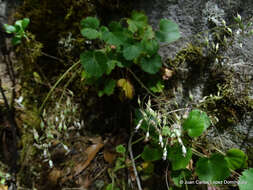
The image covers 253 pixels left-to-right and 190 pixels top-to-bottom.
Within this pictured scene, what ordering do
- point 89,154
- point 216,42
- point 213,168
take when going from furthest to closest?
point 89,154 → point 216,42 → point 213,168

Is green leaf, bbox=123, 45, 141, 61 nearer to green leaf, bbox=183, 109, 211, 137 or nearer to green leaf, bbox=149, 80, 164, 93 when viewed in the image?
green leaf, bbox=149, 80, 164, 93

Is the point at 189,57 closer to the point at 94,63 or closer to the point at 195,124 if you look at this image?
the point at 195,124

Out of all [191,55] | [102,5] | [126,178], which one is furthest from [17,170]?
[191,55]

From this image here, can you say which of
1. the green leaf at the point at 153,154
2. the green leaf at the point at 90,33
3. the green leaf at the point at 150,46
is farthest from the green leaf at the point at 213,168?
the green leaf at the point at 90,33

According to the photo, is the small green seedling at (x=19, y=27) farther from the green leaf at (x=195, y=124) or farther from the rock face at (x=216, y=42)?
the green leaf at (x=195, y=124)

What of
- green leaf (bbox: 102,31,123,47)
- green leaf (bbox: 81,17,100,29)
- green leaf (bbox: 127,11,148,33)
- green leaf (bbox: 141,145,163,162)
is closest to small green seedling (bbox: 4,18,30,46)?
green leaf (bbox: 81,17,100,29)

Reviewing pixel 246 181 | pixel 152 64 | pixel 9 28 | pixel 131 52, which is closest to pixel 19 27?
pixel 9 28

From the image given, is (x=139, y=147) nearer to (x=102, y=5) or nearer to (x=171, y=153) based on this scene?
(x=171, y=153)
